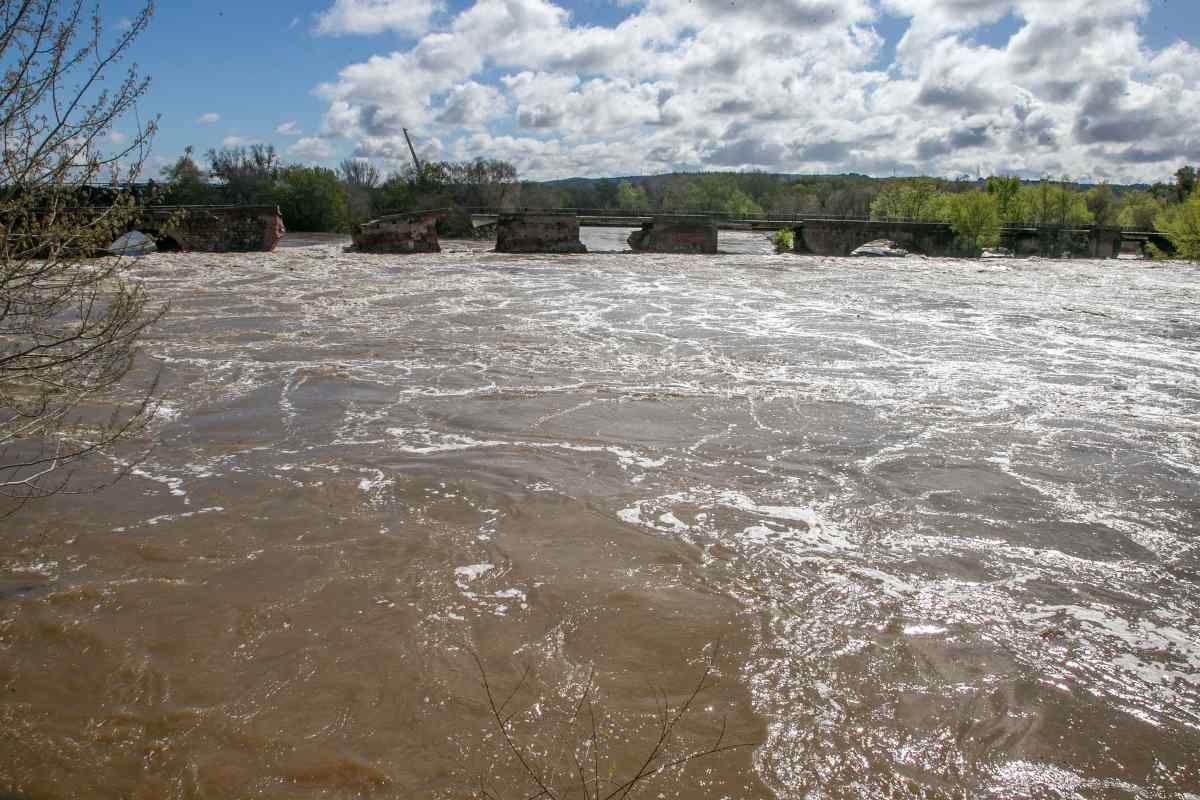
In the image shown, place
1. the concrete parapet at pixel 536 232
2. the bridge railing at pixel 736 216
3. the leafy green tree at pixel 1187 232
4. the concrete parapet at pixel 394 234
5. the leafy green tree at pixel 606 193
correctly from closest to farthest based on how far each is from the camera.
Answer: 1. the concrete parapet at pixel 394 234
2. the concrete parapet at pixel 536 232
3. the bridge railing at pixel 736 216
4. the leafy green tree at pixel 1187 232
5. the leafy green tree at pixel 606 193

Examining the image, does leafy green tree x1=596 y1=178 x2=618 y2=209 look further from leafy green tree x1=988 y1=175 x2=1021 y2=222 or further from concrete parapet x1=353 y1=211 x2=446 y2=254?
concrete parapet x1=353 y1=211 x2=446 y2=254

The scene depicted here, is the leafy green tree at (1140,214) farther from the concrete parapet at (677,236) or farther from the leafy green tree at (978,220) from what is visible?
the concrete parapet at (677,236)

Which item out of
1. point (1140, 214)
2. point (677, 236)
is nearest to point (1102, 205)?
point (1140, 214)

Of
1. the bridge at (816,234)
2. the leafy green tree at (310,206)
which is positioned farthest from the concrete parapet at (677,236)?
the leafy green tree at (310,206)

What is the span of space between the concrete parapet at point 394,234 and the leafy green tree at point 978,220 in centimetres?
3212

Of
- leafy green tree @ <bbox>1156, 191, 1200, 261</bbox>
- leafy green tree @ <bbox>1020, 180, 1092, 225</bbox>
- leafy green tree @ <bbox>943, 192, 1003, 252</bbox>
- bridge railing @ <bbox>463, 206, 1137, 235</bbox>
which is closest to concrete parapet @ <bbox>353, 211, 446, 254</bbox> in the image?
bridge railing @ <bbox>463, 206, 1137, 235</bbox>

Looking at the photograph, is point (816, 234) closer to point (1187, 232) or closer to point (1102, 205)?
point (1187, 232)

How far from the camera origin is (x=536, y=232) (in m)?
33.5

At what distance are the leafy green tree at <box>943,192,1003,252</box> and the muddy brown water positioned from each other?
143 ft

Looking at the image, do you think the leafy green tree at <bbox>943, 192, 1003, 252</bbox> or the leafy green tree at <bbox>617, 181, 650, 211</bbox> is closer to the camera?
the leafy green tree at <bbox>943, 192, 1003, 252</bbox>

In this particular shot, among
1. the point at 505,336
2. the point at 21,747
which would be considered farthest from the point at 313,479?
the point at 505,336

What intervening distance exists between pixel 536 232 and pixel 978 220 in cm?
3415

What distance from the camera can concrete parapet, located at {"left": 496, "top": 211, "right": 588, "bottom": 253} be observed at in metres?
33.4

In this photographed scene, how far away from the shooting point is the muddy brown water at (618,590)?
3131 millimetres
